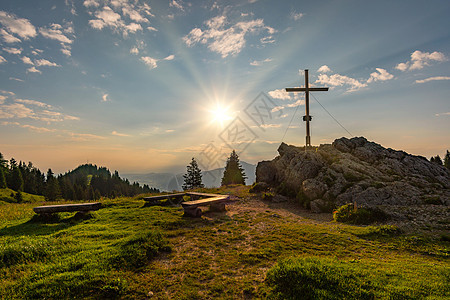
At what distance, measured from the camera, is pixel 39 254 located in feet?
22.4

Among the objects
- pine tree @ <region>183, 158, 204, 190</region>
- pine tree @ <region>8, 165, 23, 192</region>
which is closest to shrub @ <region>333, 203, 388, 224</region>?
pine tree @ <region>183, 158, 204, 190</region>

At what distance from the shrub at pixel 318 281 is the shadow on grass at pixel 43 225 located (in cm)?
1074

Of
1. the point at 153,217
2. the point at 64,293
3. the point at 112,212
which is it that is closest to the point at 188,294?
the point at 64,293

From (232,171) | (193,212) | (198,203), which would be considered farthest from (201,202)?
(232,171)

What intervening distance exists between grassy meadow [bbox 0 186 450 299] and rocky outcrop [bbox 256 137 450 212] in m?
5.62

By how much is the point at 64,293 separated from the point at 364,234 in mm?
11119

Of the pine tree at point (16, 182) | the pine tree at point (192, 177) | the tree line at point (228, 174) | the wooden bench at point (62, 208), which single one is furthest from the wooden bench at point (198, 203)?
the pine tree at point (16, 182)

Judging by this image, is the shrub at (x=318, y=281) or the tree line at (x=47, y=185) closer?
the shrub at (x=318, y=281)

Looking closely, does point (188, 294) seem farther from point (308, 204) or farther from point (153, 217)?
point (308, 204)

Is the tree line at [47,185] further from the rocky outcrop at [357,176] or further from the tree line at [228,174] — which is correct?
the rocky outcrop at [357,176]

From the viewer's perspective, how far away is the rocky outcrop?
563 inches

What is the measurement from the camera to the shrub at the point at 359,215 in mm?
11266

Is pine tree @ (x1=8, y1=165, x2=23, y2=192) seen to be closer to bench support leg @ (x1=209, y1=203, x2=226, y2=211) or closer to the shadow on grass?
the shadow on grass

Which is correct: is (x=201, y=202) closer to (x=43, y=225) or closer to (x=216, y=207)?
(x=216, y=207)
